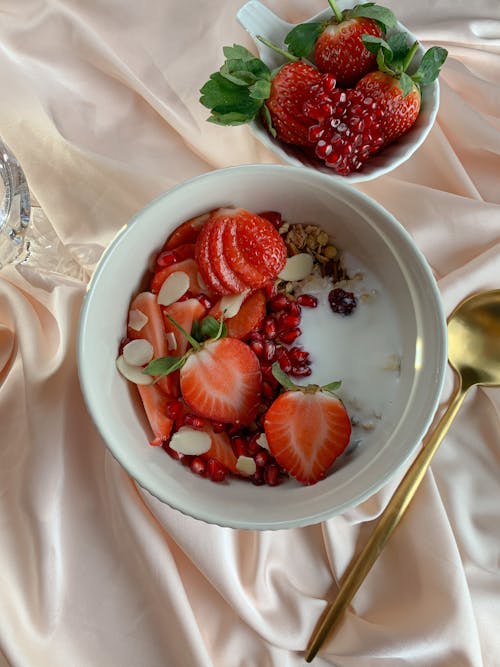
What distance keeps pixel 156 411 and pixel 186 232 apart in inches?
10.0

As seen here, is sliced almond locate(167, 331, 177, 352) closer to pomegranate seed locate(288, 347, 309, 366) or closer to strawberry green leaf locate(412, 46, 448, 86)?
pomegranate seed locate(288, 347, 309, 366)

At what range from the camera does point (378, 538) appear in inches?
41.6

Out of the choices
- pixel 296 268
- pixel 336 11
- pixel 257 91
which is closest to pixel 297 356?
pixel 296 268

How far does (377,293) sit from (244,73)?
36 centimetres

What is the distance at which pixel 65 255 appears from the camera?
1.16 m

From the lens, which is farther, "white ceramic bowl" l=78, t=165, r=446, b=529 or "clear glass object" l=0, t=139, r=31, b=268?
"clear glass object" l=0, t=139, r=31, b=268

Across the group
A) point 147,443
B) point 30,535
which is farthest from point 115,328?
point 30,535

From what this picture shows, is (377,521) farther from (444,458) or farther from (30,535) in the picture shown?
(30,535)

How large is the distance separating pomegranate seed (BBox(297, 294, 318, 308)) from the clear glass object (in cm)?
44

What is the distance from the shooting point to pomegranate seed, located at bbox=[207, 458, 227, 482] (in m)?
0.98

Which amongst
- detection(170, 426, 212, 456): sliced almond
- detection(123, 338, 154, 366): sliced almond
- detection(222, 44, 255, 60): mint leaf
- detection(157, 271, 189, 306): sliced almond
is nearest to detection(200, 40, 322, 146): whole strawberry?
detection(222, 44, 255, 60): mint leaf

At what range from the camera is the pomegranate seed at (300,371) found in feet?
3.34

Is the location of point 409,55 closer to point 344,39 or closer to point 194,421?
point 344,39

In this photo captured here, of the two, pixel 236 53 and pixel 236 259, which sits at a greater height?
pixel 236 53
